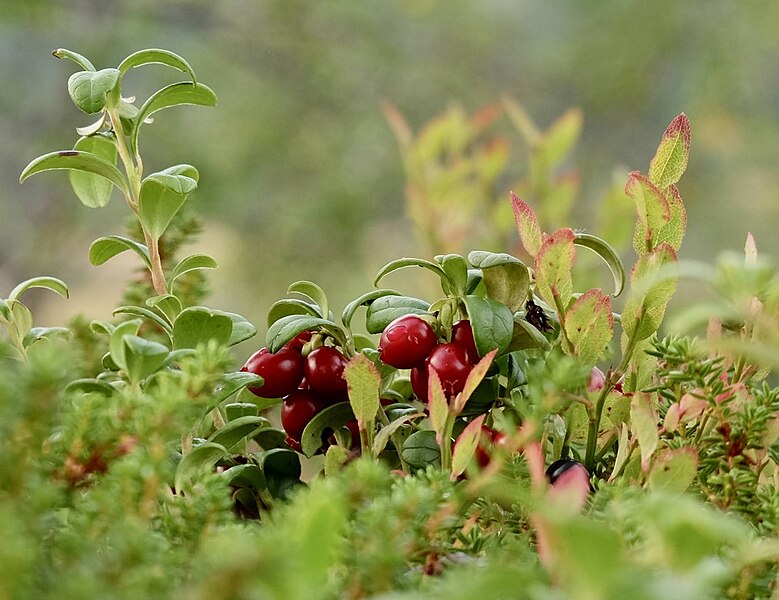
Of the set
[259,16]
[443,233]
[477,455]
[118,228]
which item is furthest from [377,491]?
[259,16]

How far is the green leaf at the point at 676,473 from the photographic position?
0.30 m

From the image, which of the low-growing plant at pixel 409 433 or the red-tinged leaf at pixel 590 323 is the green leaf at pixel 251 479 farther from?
the red-tinged leaf at pixel 590 323

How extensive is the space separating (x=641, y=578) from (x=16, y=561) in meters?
0.11

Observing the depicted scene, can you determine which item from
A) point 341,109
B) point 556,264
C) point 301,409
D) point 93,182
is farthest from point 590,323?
point 341,109

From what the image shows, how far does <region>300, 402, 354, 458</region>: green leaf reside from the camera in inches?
15.6

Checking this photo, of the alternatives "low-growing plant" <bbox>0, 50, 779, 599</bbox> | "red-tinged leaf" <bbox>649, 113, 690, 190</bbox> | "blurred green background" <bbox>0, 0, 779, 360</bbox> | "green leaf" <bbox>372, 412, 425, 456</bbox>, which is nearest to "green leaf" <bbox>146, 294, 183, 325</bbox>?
"low-growing plant" <bbox>0, 50, 779, 599</bbox>

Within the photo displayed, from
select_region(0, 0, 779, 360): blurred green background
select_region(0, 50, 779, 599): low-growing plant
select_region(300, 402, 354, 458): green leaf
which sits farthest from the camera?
select_region(0, 0, 779, 360): blurred green background

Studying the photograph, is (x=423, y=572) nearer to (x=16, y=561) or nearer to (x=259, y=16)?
(x=16, y=561)

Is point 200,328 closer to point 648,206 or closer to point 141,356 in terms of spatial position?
point 141,356

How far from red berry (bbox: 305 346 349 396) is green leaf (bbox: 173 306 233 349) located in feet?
0.17

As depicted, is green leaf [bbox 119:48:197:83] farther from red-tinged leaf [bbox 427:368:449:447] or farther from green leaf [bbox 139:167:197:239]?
red-tinged leaf [bbox 427:368:449:447]

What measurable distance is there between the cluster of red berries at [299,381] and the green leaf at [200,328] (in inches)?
1.8

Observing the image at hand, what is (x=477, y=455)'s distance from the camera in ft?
1.27

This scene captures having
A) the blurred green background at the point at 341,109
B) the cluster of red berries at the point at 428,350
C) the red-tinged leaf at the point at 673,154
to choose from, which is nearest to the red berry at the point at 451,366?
the cluster of red berries at the point at 428,350
